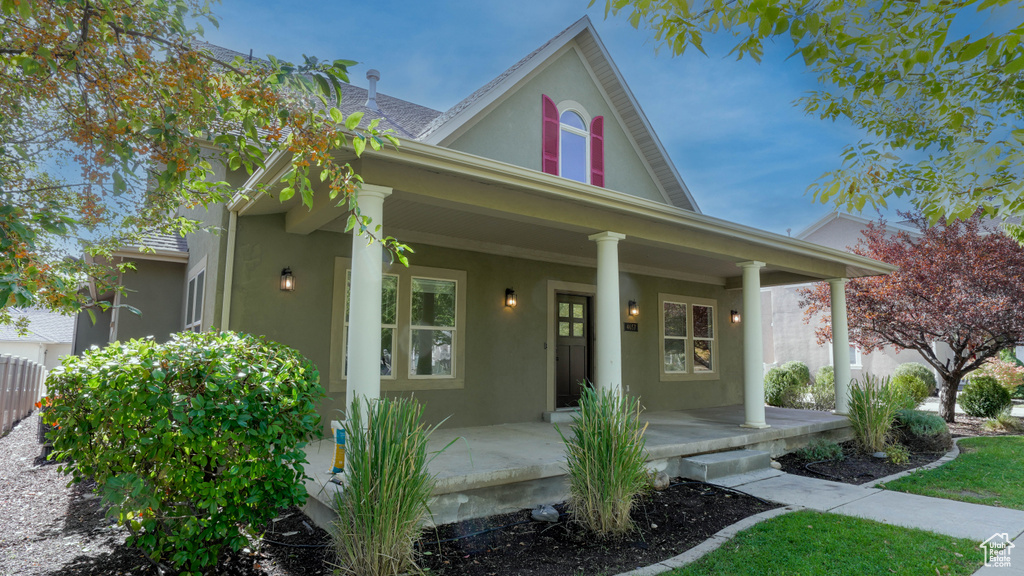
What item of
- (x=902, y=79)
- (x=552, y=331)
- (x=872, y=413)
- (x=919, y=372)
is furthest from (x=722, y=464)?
(x=919, y=372)

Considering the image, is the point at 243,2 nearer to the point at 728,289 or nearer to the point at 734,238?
the point at 734,238

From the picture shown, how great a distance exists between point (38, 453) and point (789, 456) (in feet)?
31.8

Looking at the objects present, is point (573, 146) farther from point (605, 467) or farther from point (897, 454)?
point (897, 454)

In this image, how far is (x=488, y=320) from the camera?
767 cm

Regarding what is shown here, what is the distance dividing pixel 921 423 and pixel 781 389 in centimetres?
436

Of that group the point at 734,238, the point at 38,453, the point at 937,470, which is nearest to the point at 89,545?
the point at 38,453

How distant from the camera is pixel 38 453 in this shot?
281 inches

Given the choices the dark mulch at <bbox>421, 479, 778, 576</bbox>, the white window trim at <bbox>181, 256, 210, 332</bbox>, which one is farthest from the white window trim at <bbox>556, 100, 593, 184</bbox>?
the dark mulch at <bbox>421, 479, 778, 576</bbox>

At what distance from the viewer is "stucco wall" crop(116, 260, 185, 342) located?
8.48 m

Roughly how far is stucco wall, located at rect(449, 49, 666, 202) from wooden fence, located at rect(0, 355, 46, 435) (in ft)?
25.7

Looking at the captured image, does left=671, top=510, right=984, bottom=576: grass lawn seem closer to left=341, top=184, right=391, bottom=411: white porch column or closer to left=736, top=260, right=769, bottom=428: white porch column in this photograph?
left=341, top=184, right=391, bottom=411: white porch column

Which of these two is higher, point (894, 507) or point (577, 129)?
point (577, 129)

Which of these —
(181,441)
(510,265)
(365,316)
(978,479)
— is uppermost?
(510,265)

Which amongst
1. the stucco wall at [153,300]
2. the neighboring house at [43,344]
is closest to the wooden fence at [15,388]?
the stucco wall at [153,300]
